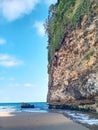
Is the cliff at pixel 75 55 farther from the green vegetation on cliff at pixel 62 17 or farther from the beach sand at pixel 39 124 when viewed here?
the beach sand at pixel 39 124

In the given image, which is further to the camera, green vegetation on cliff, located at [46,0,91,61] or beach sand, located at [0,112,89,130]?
green vegetation on cliff, located at [46,0,91,61]

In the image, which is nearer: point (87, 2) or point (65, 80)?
point (87, 2)

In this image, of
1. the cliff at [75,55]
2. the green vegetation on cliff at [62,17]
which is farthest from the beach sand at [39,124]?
the green vegetation on cliff at [62,17]

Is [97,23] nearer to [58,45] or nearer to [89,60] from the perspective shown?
[89,60]

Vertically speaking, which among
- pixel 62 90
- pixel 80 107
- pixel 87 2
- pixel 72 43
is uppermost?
pixel 87 2

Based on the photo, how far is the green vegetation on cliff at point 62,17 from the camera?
49869mm

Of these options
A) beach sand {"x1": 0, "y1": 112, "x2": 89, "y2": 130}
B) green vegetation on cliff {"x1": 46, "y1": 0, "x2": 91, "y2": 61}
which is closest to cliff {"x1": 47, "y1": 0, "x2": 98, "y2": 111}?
green vegetation on cliff {"x1": 46, "y1": 0, "x2": 91, "y2": 61}

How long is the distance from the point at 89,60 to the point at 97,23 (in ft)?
17.5

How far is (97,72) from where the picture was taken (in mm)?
39719

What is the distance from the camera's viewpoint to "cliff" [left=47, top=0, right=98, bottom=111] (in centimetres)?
4216

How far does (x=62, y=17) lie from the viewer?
195 feet

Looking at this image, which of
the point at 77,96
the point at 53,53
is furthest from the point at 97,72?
the point at 53,53

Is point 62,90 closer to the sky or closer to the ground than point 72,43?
closer to the ground

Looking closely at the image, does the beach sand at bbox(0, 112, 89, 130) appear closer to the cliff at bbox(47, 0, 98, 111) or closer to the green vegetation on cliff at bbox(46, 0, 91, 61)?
the cliff at bbox(47, 0, 98, 111)
